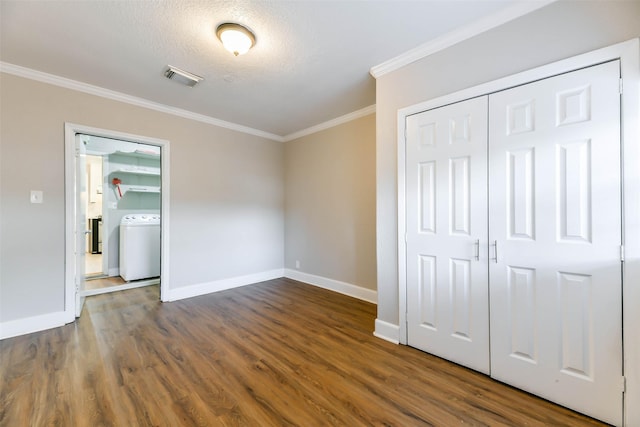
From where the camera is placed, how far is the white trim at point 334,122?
360 cm

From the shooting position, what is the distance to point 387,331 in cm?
250

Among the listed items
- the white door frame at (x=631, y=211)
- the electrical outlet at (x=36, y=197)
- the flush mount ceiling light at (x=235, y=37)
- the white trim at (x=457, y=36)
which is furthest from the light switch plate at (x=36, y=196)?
the white door frame at (x=631, y=211)

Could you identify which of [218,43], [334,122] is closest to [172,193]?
[218,43]

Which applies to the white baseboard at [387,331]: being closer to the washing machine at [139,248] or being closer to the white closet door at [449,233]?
the white closet door at [449,233]

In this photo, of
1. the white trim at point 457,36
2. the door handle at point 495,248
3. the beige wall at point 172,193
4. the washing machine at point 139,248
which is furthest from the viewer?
the washing machine at point 139,248

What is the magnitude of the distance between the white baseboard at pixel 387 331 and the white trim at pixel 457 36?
97.3 inches

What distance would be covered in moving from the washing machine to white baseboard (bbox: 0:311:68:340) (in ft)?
5.52

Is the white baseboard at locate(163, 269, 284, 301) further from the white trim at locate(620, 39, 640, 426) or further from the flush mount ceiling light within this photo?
the white trim at locate(620, 39, 640, 426)

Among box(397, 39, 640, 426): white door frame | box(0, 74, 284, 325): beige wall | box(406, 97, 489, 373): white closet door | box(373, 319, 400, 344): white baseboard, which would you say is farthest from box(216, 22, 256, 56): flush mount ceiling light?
box(373, 319, 400, 344): white baseboard

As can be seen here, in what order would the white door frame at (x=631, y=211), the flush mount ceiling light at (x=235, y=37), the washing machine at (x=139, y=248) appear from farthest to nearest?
the washing machine at (x=139, y=248)
the flush mount ceiling light at (x=235, y=37)
the white door frame at (x=631, y=211)

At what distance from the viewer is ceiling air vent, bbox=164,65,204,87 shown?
262 centimetres

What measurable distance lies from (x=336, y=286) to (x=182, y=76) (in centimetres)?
336

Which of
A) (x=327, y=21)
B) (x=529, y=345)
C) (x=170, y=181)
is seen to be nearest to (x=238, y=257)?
(x=170, y=181)

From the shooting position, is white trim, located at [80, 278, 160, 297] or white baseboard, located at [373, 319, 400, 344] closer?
white baseboard, located at [373, 319, 400, 344]
